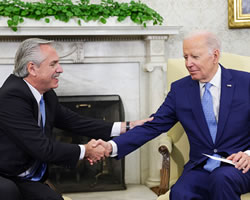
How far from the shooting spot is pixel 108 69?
432cm

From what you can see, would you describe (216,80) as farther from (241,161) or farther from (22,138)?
(22,138)

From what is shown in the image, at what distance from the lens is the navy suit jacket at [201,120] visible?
2.62 m

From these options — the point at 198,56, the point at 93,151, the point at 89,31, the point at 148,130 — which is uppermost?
the point at 89,31

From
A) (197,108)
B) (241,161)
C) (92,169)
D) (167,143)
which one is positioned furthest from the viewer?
(92,169)

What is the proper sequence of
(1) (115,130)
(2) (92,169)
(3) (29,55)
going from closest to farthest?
(3) (29,55)
(1) (115,130)
(2) (92,169)

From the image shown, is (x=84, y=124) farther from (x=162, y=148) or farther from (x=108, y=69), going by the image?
(x=108, y=69)

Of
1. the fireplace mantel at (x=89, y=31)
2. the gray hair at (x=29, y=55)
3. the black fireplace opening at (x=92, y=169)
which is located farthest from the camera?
the black fireplace opening at (x=92, y=169)

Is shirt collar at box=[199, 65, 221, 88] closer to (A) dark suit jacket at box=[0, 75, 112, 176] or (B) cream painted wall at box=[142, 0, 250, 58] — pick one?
(A) dark suit jacket at box=[0, 75, 112, 176]

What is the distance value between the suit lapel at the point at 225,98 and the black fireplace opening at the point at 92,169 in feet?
5.13

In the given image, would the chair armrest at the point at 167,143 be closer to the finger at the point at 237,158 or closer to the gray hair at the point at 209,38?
the finger at the point at 237,158

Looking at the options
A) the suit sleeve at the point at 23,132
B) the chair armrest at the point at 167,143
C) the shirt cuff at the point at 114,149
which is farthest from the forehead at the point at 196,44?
the suit sleeve at the point at 23,132

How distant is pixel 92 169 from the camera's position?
164 inches

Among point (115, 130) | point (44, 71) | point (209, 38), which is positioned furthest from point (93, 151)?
point (209, 38)

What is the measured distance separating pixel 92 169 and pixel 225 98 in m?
1.90
